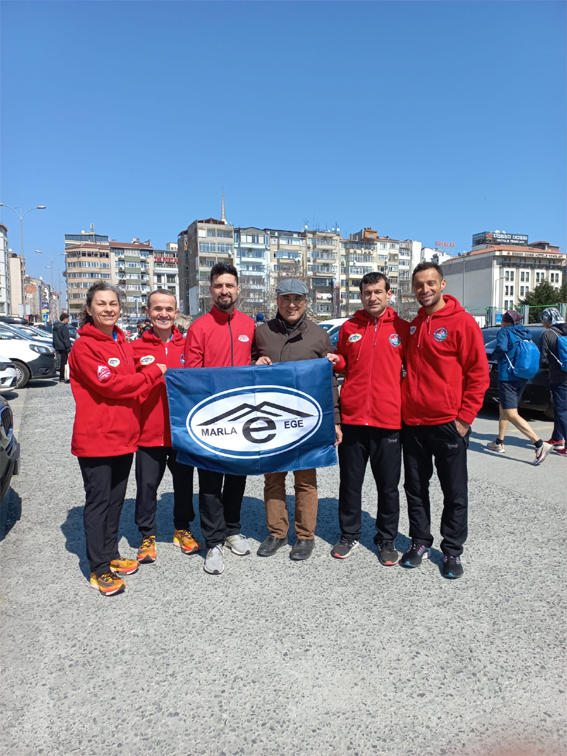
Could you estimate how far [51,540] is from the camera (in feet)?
13.9

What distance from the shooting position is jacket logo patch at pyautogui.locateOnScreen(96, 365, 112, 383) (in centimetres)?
323

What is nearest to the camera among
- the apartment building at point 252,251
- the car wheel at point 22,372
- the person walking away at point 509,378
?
the person walking away at point 509,378

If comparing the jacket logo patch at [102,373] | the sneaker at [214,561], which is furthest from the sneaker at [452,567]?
the jacket logo patch at [102,373]

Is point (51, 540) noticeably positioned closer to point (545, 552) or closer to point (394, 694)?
point (394, 694)

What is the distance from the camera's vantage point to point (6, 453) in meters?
4.29

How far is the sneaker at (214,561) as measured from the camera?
3.63 metres

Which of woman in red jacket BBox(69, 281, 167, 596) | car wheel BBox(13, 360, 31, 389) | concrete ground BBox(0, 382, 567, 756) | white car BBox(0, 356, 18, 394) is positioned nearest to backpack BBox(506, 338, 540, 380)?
concrete ground BBox(0, 382, 567, 756)

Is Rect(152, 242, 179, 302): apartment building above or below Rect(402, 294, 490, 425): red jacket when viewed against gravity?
above

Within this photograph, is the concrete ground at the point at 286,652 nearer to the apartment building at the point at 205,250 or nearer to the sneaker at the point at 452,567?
the sneaker at the point at 452,567

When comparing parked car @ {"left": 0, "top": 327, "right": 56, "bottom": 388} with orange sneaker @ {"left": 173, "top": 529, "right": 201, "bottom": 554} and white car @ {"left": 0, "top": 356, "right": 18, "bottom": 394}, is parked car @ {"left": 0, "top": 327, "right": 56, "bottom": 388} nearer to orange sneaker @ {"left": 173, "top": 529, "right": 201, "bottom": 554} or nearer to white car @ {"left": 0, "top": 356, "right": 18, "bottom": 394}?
white car @ {"left": 0, "top": 356, "right": 18, "bottom": 394}

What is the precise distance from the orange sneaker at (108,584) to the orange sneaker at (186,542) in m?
0.60

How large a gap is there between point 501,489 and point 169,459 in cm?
366

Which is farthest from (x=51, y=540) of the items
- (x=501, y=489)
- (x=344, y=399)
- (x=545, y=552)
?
(x=501, y=489)

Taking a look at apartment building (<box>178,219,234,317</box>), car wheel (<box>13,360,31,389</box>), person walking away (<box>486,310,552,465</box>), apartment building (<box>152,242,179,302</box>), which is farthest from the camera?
apartment building (<box>152,242,179,302</box>)
